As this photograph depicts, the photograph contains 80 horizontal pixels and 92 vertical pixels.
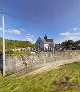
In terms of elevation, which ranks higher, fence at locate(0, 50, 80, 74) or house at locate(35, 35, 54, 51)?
house at locate(35, 35, 54, 51)

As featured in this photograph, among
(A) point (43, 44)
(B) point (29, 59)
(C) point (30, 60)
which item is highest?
(A) point (43, 44)

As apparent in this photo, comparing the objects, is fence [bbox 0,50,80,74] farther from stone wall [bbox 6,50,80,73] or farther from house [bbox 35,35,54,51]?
house [bbox 35,35,54,51]

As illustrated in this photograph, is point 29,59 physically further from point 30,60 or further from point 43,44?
point 43,44

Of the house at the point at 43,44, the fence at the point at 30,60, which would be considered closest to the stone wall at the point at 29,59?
the fence at the point at 30,60

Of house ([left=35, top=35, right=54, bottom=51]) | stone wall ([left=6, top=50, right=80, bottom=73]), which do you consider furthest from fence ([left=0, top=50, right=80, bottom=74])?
house ([left=35, top=35, right=54, bottom=51])

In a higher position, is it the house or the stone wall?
the house

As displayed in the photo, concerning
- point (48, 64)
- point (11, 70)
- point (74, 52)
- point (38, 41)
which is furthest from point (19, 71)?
point (38, 41)

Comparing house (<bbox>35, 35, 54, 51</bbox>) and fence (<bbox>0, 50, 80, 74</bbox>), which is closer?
fence (<bbox>0, 50, 80, 74</bbox>)

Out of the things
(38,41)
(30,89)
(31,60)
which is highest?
(38,41)

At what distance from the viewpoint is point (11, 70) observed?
14273mm

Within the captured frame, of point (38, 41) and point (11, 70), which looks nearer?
point (11, 70)

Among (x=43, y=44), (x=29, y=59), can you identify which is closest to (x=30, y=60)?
(x=29, y=59)

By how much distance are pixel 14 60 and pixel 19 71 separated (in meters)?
1.25

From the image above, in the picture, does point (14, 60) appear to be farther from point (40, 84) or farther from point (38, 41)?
point (38, 41)
